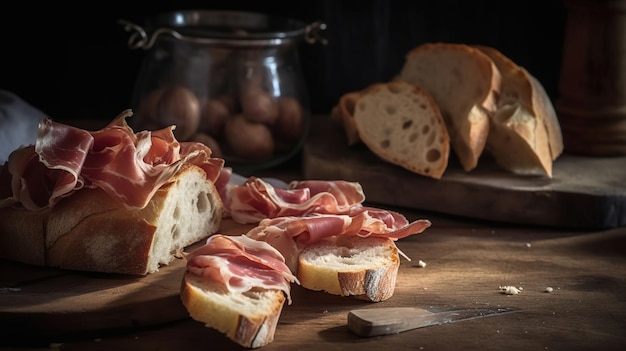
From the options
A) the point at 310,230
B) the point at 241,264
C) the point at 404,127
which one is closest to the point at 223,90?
the point at 404,127

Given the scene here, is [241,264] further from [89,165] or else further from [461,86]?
[461,86]

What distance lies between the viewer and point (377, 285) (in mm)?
1648

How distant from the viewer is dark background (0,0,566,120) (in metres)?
2.72

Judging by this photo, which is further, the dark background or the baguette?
the dark background

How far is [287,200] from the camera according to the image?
194 centimetres

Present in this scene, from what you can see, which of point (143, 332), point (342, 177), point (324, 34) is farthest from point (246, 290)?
point (324, 34)

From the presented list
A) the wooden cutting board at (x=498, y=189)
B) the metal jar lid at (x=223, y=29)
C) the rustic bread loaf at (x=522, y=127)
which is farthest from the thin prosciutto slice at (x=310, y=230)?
the metal jar lid at (x=223, y=29)

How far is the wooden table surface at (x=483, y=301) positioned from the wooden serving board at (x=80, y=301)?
0.02 metres

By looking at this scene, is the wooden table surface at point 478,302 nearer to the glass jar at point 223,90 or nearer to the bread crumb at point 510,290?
the bread crumb at point 510,290

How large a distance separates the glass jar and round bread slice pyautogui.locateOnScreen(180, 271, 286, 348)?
0.82 metres

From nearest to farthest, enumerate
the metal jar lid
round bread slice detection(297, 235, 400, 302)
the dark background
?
round bread slice detection(297, 235, 400, 302) < the metal jar lid < the dark background

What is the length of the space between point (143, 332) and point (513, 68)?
1.16 m

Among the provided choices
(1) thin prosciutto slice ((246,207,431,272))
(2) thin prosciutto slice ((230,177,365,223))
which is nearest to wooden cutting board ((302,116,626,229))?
(2) thin prosciutto slice ((230,177,365,223))

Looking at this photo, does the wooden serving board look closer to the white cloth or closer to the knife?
the knife
